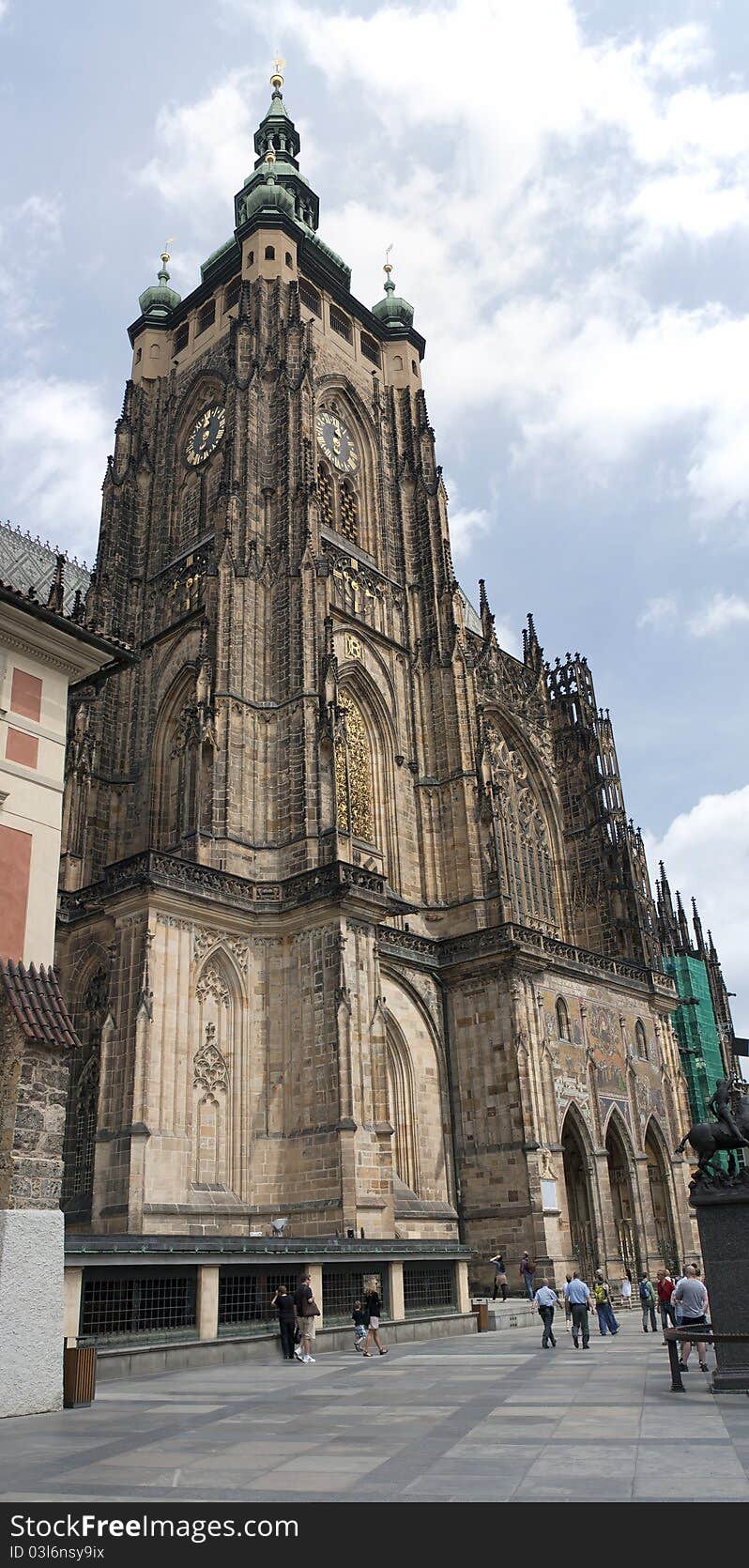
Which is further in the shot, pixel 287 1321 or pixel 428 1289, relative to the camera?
pixel 428 1289

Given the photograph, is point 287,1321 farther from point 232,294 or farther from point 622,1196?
point 232,294

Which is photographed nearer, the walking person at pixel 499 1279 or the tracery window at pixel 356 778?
the walking person at pixel 499 1279

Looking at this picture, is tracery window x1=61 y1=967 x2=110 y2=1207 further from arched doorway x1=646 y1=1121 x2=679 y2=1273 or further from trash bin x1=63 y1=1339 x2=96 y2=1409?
arched doorway x1=646 y1=1121 x2=679 y2=1273

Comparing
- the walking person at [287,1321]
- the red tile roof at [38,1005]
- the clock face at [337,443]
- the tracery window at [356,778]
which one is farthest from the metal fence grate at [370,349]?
the walking person at [287,1321]

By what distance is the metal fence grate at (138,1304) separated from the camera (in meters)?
16.3

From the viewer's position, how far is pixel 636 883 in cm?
4278

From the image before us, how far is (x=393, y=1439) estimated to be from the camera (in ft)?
30.2

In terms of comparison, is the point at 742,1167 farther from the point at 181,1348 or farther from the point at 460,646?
the point at 460,646

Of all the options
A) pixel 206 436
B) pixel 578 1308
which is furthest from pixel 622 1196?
pixel 206 436

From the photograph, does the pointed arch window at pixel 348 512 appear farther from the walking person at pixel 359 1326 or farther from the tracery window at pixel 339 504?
the walking person at pixel 359 1326

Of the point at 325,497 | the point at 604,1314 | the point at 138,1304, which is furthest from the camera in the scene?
the point at 325,497

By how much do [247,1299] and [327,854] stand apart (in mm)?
12201

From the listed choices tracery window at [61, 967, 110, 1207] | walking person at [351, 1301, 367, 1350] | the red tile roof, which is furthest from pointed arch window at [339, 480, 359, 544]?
the red tile roof

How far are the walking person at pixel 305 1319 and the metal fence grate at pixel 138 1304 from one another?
1.65 metres
